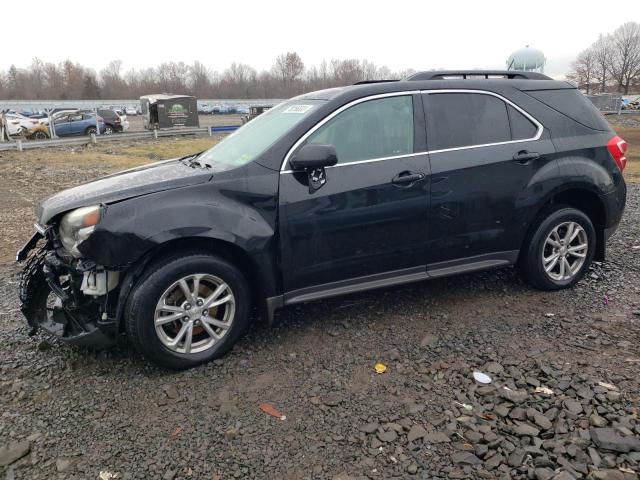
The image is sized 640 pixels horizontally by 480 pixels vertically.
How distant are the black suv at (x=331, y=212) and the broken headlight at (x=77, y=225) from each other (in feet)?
0.04

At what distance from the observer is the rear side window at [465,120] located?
152 inches

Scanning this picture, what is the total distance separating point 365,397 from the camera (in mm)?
2975

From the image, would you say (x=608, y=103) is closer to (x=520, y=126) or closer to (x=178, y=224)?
(x=520, y=126)

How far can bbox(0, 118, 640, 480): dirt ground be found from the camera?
2463 millimetres

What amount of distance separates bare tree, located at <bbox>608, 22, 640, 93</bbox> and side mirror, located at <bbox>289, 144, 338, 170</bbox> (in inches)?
3846

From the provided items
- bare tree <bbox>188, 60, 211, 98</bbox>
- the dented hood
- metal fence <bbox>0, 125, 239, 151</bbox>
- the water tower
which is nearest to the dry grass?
metal fence <bbox>0, 125, 239, 151</bbox>

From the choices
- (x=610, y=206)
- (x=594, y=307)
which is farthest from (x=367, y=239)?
(x=610, y=206)

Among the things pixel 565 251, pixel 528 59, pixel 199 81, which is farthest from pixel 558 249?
pixel 199 81

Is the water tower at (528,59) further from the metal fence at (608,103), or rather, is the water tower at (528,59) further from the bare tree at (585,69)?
the bare tree at (585,69)

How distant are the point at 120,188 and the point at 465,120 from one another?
2720mm

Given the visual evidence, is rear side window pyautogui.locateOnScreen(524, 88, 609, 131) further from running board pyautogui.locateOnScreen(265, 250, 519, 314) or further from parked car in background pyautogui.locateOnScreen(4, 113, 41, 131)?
parked car in background pyautogui.locateOnScreen(4, 113, 41, 131)

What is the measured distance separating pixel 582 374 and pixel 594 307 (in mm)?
1205

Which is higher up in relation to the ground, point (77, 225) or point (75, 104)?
point (75, 104)

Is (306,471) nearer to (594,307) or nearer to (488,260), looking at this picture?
(488,260)
